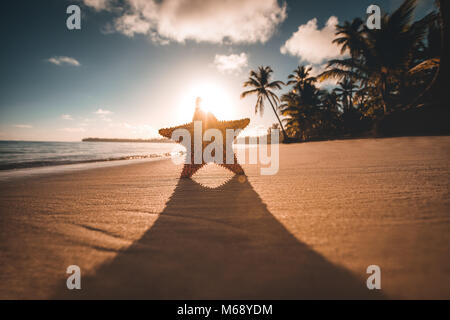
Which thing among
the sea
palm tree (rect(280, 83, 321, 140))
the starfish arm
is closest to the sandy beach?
the starfish arm

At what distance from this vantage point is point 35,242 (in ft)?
4.55

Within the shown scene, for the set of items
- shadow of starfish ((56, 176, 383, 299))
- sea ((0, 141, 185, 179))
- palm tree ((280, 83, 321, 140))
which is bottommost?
shadow of starfish ((56, 176, 383, 299))

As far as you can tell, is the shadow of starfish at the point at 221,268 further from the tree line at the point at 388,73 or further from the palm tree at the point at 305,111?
the palm tree at the point at 305,111

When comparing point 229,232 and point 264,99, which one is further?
point 264,99

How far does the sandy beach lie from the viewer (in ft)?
3.00

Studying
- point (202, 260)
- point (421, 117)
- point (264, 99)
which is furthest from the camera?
point (264, 99)

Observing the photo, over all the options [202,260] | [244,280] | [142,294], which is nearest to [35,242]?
[142,294]

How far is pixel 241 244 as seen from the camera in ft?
4.05

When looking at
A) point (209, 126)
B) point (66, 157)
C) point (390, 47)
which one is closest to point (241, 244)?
point (209, 126)

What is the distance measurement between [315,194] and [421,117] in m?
10.8

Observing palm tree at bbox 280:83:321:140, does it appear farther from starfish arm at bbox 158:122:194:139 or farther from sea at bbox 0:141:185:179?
starfish arm at bbox 158:122:194:139

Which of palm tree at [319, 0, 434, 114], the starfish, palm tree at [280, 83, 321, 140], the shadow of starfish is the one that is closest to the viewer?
the shadow of starfish

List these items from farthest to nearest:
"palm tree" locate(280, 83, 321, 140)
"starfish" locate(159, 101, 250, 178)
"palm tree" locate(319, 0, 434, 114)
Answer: "palm tree" locate(280, 83, 321, 140) → "palm tree" locate(319, 0, 434, 114) → "starfish" locate(159, 101, 250, 178)
